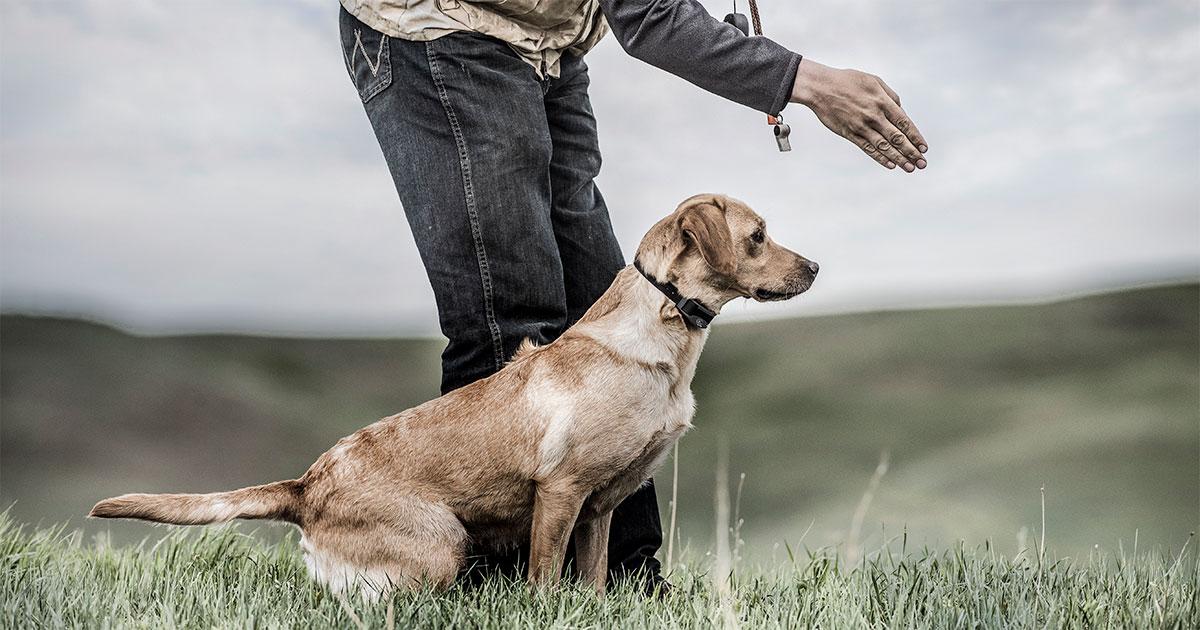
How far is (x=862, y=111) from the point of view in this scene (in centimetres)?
330

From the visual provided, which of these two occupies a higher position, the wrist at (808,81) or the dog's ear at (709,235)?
the wrist at (808,81)

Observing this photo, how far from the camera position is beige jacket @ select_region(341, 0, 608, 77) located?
3.64 metres

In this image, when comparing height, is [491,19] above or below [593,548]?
above

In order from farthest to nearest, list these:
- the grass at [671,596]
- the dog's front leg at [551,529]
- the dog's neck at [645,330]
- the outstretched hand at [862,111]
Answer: the dog's neck at [645,330]
the dog's front leg at [551,529]
the outstretched hand at [862,111]
the grass at [671,596]

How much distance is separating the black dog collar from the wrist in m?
0.70

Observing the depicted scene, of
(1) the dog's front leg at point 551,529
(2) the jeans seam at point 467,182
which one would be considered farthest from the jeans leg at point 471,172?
(1) the dog's front leg at point 551,529

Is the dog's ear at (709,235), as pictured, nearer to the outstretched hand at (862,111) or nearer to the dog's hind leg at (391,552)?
the outstretched hand at (862,111)

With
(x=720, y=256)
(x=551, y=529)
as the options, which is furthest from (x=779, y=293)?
(x=551, y=529)

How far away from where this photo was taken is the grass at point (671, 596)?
3162mm

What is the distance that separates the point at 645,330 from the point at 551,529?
2.22ft

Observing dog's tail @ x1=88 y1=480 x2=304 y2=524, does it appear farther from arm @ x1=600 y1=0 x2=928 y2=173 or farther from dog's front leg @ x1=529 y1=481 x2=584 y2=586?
arm @ x1=600 y1=0 x2=928 y2=173

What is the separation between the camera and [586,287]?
422 centimetres

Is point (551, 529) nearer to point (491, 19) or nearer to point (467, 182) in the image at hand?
point (467, 182)

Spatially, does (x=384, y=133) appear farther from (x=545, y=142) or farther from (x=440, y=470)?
(x=440, y=470)
